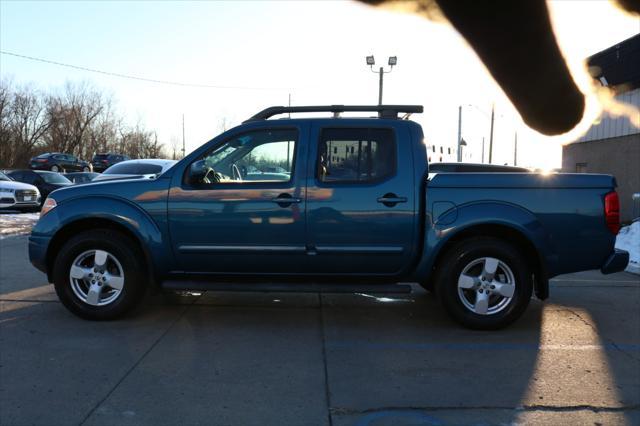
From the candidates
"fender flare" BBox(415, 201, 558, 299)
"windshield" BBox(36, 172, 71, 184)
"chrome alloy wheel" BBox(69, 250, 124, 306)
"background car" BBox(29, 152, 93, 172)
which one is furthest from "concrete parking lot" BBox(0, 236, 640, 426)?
"background car" BBox(29, 152, 93, 172)

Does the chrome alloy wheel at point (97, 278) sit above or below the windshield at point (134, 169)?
below

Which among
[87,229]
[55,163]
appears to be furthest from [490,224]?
[55,163]

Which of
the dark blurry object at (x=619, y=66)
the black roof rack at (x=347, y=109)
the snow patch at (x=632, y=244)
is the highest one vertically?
the dark blurry object at (x=619, y=66)

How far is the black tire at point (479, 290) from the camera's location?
463 centimetres

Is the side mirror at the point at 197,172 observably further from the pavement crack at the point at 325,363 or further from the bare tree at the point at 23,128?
the bare tree at the point at 23,128

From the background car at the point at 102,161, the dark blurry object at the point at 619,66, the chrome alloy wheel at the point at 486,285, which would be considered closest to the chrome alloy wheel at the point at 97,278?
the chrome alloy wheel at the point at 486,285

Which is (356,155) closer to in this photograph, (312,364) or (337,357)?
(337,357)

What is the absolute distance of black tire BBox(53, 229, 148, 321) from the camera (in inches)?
188

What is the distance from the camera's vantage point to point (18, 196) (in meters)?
15.7

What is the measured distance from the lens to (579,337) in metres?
4.63

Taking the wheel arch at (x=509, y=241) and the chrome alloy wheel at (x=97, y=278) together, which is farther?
the chrome alloy wheel at (x=97, y=278)

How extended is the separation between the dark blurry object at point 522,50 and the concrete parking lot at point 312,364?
275 inches

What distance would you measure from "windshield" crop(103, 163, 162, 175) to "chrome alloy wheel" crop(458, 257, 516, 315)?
28.6ft

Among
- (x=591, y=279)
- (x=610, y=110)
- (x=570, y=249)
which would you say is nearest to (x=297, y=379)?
(x=570, y=249)
